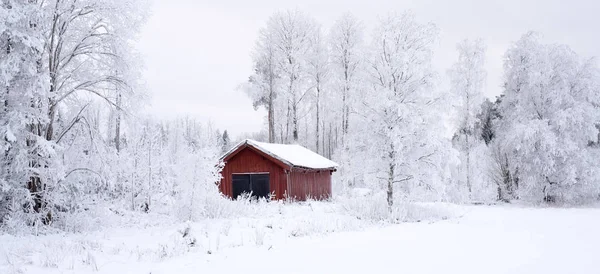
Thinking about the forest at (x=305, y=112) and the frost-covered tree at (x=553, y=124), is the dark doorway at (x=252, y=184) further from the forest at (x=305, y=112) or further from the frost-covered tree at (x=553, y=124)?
the frost-covered tree at (x=553, y=124)

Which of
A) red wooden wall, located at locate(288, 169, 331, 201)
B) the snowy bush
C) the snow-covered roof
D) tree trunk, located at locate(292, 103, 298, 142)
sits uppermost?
tree trunk, located at locate(292, 103, 298, 142)

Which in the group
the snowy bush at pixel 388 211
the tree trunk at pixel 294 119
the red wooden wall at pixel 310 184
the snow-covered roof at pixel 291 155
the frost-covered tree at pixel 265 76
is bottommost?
the snowy bush at pixel 388 211

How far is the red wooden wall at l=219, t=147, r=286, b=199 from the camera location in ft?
74.9

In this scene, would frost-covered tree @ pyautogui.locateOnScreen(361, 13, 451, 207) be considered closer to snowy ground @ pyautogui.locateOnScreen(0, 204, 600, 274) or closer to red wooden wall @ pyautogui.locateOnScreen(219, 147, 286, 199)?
snowy ground @ pyautogui.locateOnScreen(0, 204, 600, 274)

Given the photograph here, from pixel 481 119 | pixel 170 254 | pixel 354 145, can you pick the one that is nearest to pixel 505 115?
pixel 481 119

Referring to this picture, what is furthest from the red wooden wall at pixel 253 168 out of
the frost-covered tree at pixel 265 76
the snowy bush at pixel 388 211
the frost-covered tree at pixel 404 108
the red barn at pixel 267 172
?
the frost-covered tree at pixel 265 76

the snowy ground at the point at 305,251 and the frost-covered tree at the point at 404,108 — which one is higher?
the frost-covered tree at the point at 404,108

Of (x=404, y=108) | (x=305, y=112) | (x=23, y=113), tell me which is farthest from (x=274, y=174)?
(x=23, y=113)

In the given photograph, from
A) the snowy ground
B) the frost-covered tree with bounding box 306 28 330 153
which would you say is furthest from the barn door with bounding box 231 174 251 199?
the snowy ground

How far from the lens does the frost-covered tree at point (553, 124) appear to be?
79.7 ft

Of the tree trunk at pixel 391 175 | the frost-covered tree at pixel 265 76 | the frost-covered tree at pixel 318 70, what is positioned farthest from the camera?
the frost-covered tree at pixel 318 70

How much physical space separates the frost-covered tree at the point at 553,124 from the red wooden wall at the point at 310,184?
12.2 metres

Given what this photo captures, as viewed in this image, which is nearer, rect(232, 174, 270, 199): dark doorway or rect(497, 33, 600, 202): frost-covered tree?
rect(232, 174, 270, 199): dark doorway

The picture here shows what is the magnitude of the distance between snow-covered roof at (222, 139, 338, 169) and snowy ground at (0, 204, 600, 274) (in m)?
9.85
